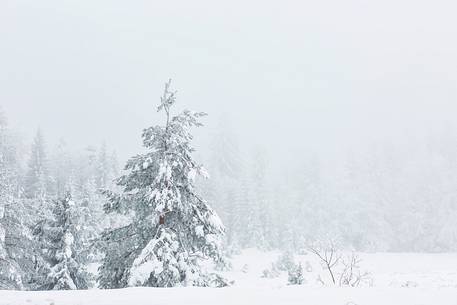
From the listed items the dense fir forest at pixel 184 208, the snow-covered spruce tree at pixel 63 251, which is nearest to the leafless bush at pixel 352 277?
the dense fir forest at pixel 184 208

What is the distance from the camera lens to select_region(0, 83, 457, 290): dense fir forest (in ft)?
44.7

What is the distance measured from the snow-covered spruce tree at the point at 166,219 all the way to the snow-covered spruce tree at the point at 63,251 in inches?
175

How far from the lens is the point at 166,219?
13.9 metres

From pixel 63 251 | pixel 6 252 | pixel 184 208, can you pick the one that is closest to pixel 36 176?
pixel 6 252

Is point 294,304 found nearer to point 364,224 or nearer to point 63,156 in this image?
point 364,224

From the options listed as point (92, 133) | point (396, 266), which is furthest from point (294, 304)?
point (92, 133)

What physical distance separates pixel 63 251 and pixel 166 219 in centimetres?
602

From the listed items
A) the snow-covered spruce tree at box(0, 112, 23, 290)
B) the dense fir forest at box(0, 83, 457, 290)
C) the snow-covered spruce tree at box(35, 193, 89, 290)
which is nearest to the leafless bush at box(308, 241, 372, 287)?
the dense fir forest at box(0, 83, 457, 290)

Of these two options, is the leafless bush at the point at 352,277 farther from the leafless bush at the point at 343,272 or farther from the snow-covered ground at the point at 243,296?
the snow-covered ground at the point at 243,296

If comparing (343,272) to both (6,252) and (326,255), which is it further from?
(6,252)

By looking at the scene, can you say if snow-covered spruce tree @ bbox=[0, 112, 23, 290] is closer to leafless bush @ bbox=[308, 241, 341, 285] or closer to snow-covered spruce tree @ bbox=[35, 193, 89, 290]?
snow-covered spruce tree @ bbox=[35, 193, 89, 290]

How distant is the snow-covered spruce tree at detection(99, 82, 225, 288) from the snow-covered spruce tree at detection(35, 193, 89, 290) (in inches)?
175

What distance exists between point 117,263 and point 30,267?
1020 cm

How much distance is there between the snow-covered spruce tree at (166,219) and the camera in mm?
13055
